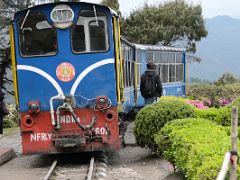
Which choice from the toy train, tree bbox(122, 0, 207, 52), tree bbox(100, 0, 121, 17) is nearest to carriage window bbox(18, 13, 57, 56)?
the toy train

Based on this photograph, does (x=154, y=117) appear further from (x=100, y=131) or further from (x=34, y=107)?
(x=34, y=107)

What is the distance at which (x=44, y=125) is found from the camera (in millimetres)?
11086

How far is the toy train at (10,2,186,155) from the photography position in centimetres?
1099

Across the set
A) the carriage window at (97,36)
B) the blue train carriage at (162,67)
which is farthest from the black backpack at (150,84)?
the carriage window at (97,36)

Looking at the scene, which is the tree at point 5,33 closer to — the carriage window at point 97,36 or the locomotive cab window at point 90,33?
the locomotive cab window at point 90,33

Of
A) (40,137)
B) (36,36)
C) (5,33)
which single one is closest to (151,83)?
(36,36)

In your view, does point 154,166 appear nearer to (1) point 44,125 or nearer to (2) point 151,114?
(2) point 151,114

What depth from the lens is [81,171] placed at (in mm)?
10414

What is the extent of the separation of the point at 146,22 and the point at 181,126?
3382cm

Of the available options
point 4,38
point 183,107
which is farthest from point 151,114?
point 4,38

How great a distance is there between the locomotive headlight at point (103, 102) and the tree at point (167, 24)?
99.3 feet

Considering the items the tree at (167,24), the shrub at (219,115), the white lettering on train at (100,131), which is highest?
the tree at (167,24)

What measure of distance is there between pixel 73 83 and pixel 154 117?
1.76 metres

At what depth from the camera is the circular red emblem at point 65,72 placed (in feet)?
36.4
